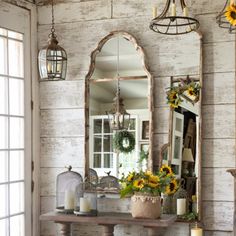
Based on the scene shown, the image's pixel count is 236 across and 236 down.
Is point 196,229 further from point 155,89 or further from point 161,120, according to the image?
point 155,89

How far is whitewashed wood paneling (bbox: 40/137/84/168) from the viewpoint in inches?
148

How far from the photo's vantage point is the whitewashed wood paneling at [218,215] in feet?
11.0

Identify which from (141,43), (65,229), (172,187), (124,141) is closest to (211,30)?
(141,43)

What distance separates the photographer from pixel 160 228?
3215 mm

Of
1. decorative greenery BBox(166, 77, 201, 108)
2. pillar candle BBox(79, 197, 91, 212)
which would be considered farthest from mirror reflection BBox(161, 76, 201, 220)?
pillar candle BBox(79, 197, 91, 212)

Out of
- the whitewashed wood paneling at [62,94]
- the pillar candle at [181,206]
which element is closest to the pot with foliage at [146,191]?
the pillar candle at [181,206]

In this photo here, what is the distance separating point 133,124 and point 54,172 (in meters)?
0.79

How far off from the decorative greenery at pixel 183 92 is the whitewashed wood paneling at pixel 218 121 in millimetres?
111

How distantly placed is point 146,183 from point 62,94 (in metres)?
1.10

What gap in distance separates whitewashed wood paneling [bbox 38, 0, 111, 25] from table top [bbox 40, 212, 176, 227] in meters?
1.51

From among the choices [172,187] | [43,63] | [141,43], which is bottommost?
[172,187]

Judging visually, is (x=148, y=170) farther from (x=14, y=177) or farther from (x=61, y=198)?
(x=14, y=177)

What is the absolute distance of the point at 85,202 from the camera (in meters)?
3.35

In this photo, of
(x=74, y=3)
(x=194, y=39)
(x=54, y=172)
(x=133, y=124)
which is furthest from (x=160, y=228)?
(x=74, y=3)
